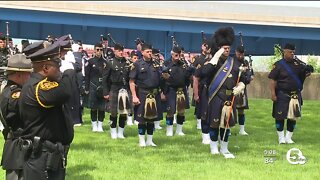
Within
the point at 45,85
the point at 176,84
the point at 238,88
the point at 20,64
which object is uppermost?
the point at 20,64

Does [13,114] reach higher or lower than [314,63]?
higher

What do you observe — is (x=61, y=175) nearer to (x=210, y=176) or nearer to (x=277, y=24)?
(x=210, y=176)

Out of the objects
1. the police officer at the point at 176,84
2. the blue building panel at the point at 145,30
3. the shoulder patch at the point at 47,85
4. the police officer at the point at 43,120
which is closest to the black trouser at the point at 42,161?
the police officer at the point at 43,120

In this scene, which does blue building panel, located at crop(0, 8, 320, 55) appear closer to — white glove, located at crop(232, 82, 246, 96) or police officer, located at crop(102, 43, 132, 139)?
police officer, located at crop(102, 43, 132, 139)

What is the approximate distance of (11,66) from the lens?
5410mm

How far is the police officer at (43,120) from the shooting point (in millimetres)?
4816

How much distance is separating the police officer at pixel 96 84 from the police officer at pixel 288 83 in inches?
173

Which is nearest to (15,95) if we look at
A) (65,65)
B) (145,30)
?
(65,65)

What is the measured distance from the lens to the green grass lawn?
8328 millimetres

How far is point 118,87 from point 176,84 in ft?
4.56

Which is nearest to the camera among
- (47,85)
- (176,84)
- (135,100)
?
(47,85)

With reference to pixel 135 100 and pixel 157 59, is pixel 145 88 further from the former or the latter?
pixel 157 59

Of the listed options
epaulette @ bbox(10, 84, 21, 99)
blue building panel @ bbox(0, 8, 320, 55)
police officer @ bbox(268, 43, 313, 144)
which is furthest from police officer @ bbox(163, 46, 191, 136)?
blue building panel @ bbox(0, 8, 320, 55)

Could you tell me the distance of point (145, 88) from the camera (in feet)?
35.4
